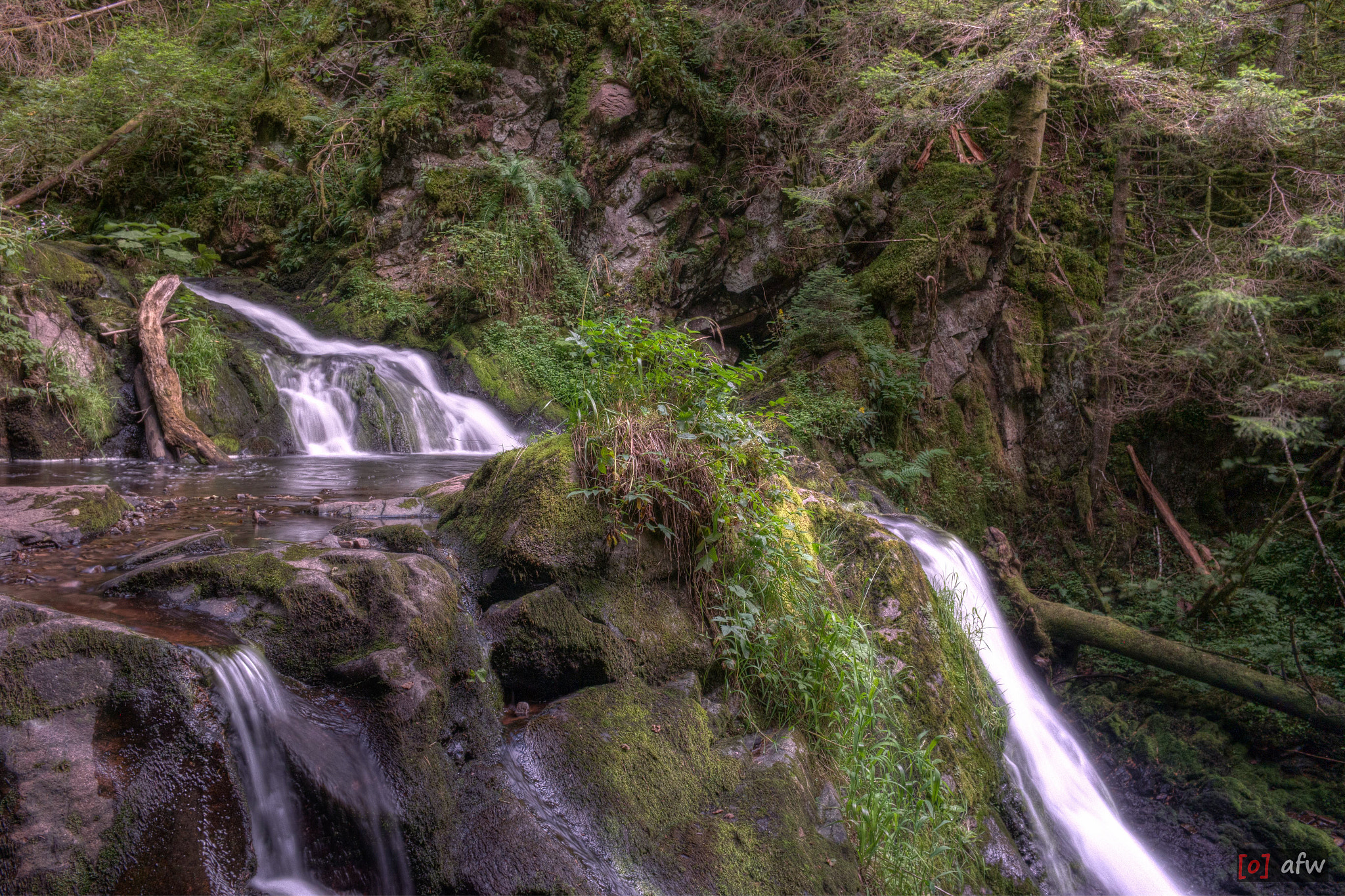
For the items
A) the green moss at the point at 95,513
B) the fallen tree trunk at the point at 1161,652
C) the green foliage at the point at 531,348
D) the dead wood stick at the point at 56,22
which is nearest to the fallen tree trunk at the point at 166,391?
the green moss at the point at 95,513

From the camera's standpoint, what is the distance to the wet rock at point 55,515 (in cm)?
367

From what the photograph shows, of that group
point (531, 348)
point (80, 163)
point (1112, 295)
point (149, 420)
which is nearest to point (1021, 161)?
point (1112, 295)

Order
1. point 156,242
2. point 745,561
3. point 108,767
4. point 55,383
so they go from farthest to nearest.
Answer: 1. point 156,242
2. point 55,383
3. point 745,561
4. point 108,767

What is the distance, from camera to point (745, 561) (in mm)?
3471

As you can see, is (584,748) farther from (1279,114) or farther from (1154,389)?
(1154,389)

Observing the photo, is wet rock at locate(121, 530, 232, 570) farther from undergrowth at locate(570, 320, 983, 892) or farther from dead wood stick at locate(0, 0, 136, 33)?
dead wood stick at locate(0, 0, 136, 33)

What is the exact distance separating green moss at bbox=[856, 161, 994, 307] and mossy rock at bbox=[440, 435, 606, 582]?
23.9ft

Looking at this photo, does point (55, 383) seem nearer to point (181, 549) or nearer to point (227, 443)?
point (227, 443)

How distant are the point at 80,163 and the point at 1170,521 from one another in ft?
61.7

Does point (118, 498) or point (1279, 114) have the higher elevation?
point (1279, 114)

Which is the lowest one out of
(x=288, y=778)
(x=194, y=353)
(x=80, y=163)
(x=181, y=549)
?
(x=288, y=778)

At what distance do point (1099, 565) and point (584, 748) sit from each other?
8376 millimetres

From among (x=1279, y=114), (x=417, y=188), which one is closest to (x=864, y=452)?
(x=1279, y=114)

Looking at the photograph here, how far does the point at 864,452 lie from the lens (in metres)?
8.77
